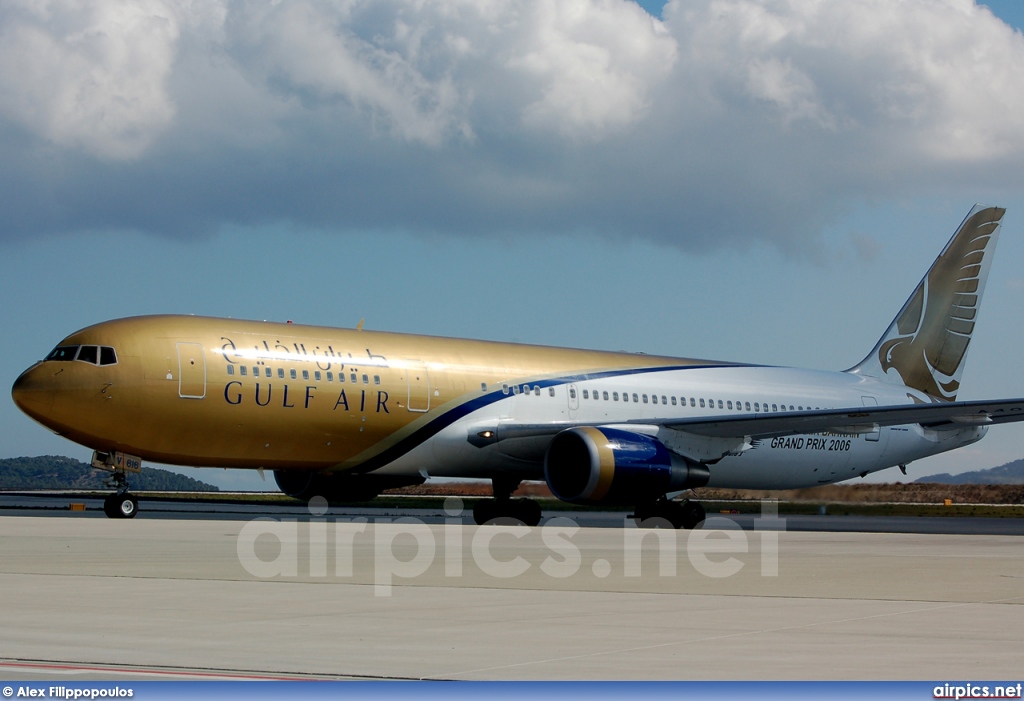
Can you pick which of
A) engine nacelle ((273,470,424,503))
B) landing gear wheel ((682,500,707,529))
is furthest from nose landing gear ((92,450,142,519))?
landing gear wheel ((682,500,707,529))

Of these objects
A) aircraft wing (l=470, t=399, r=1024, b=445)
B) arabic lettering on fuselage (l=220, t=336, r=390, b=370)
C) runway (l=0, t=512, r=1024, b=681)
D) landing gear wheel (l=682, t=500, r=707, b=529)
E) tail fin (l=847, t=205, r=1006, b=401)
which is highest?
tail fin (l=847, t=205, r=1006, b=401)

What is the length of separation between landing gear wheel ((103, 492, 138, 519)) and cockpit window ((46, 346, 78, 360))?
2789mm

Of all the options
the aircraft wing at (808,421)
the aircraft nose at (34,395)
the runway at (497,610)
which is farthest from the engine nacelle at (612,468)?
the aircraft nose at (34,395)

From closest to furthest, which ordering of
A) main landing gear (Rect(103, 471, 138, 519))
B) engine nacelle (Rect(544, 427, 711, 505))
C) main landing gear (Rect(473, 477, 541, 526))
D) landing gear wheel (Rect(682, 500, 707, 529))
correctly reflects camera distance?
1. main landing gear (Rect(103, 471, 138, 519))
2. engine nacelle (Rect(544, 427, 711, 505))
3. landing gear wheel (Rect(682, 500, 707, 529))
4. main landing gear (Rect(473, 477, 541, 526))

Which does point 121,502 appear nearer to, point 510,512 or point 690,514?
point 510,512

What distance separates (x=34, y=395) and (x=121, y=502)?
2728 mm

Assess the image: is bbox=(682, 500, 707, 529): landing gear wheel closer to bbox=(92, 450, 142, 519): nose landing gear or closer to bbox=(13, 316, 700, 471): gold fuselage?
bbox=(13, 316, 700, 471): gold fuselage

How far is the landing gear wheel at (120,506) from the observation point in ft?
79.8

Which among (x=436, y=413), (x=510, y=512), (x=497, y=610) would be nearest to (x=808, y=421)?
(x=510, y=512)

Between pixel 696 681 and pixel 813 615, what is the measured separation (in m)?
3.70

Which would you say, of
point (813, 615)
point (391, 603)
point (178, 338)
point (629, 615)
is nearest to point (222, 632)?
point (391, 603)

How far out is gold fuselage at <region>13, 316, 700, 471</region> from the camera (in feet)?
75.8

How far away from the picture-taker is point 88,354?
23.3 metres

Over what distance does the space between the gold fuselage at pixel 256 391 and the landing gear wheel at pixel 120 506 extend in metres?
1.11
